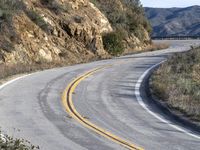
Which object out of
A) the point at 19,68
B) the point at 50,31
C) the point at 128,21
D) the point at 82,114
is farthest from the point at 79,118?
the point at 128,21

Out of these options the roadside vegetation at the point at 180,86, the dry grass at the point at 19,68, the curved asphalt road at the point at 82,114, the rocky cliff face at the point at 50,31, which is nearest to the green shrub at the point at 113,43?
the rocky cliff face at the point at 50,31

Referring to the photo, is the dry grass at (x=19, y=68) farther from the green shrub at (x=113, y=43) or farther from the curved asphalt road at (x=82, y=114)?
the green shrub at (x=113, y=43)

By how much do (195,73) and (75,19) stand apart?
42.6 feet

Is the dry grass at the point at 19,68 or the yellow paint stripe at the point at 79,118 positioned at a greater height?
the dry grass at the point at 19,68

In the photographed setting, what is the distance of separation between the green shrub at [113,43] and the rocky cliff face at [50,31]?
2.35 feet

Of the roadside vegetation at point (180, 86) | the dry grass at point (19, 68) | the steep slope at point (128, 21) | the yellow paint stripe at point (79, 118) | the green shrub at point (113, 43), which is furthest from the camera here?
the steep slope at point (128, 21)

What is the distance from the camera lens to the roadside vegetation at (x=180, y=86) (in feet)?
52.1

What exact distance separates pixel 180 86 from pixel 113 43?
66.7 feet

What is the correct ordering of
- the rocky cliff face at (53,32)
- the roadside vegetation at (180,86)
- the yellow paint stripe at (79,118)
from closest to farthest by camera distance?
the yellow paint stripe at (79,118), the roadside vegetation at (180,86), the rocky cliff face at (53,32)

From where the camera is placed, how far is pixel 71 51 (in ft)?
114

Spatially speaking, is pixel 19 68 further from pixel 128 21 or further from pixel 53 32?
pixel 128 21

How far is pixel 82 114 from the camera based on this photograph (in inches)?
590

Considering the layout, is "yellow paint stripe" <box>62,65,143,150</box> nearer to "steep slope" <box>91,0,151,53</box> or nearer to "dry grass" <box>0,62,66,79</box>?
"dry grass" <box>0,62,66,79</box>

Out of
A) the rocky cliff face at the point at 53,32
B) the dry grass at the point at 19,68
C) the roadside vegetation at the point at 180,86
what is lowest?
the roadside vegetation at the point at 180,86
